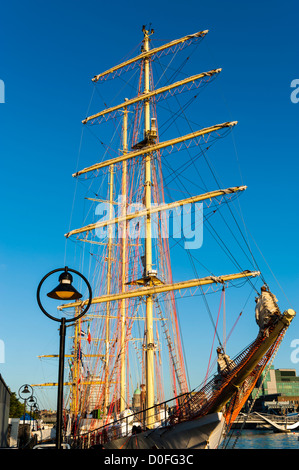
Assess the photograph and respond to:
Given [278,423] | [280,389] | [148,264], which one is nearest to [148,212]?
[148,264]

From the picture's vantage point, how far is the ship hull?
61.7ft

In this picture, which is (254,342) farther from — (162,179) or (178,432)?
(162,179)

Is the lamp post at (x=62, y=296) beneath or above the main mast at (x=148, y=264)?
beneath

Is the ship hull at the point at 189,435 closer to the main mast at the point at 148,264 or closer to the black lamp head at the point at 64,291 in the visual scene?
the main mast at the point at 148,264

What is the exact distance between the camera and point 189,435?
19375 mm

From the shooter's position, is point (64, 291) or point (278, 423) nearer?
point (64, 291)

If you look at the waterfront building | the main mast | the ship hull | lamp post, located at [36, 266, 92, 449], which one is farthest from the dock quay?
lamp post, located at [36, 266, 92, 449]

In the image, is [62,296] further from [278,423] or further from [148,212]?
[278,423]

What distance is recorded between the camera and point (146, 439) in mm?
21219

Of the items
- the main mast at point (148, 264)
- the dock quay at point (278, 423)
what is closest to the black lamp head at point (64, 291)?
the main mast at point (148, 264)

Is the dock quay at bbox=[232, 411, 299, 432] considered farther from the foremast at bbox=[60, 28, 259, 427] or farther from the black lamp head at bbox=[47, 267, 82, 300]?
the black lamp head at bbox=[47, 267, 82, 300]

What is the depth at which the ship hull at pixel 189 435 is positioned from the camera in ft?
61.7
